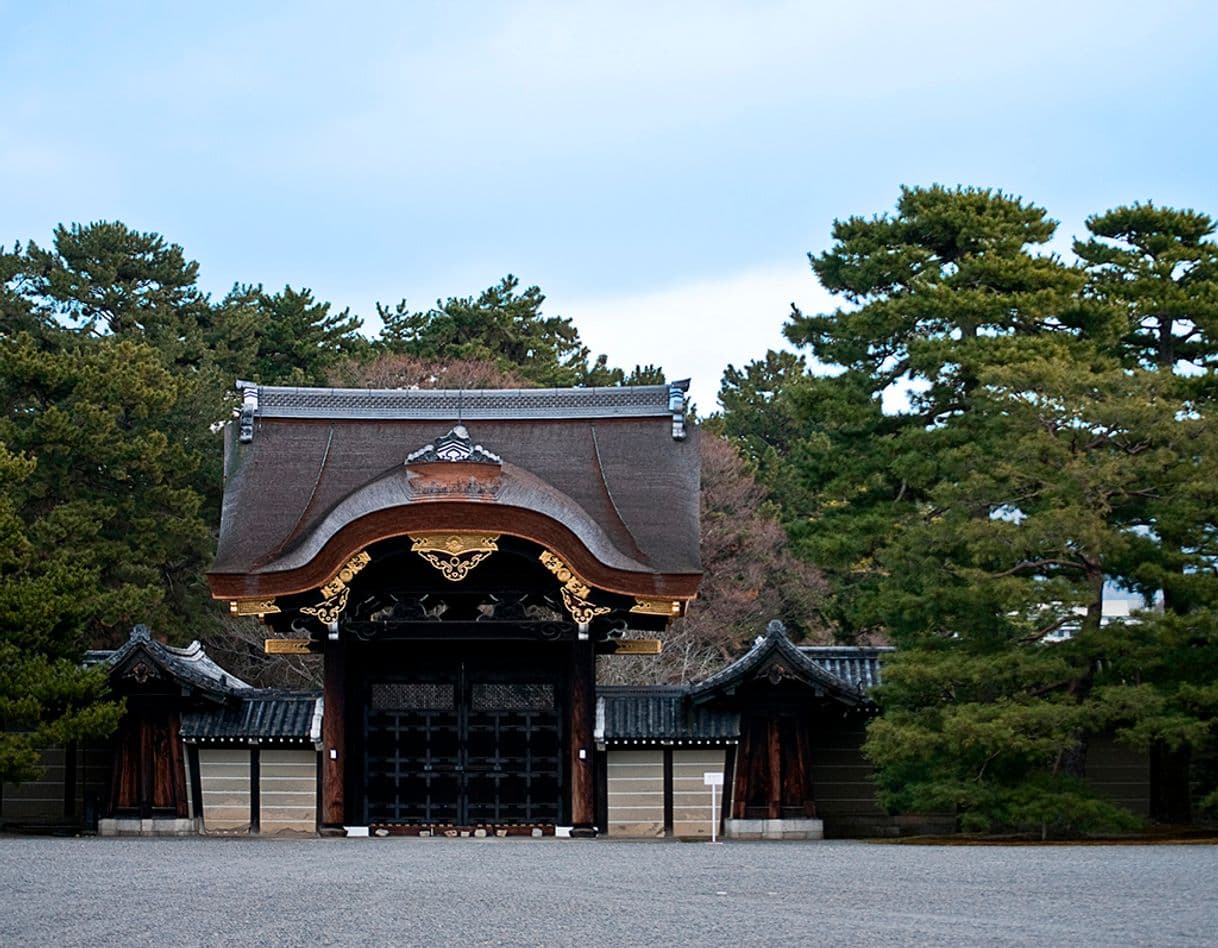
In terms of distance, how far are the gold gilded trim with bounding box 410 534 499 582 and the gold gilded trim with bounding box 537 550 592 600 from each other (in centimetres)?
55

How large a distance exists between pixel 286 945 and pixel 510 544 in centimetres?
999

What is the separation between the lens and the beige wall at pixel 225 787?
2033 cm

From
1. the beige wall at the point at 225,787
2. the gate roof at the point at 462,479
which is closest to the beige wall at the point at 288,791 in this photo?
the beige wall at the point at 225,787

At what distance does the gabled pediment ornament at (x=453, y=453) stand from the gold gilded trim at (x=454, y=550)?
798 millimetres

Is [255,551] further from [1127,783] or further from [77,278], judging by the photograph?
[77,278]

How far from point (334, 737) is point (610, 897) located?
29.3ft

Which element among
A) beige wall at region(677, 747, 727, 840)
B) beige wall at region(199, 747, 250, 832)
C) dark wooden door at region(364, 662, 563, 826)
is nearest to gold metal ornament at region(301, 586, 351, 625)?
dark wooden door at region(364, 662, 563, 826)

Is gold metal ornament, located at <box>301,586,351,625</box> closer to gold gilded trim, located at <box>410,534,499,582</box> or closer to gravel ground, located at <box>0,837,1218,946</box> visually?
gold gilded trim, located at <box>410,534,499,582</box>

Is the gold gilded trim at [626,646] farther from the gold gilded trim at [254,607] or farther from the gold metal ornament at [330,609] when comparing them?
the gold gilded trim at [254,607]

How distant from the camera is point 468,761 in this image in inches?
773

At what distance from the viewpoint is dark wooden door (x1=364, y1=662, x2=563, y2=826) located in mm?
19625

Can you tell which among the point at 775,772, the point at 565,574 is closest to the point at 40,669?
the point at 565,574

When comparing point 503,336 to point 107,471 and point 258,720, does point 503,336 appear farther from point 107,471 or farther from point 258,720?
point 258,720

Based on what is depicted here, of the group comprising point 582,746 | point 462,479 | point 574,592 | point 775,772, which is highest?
point 462,479
